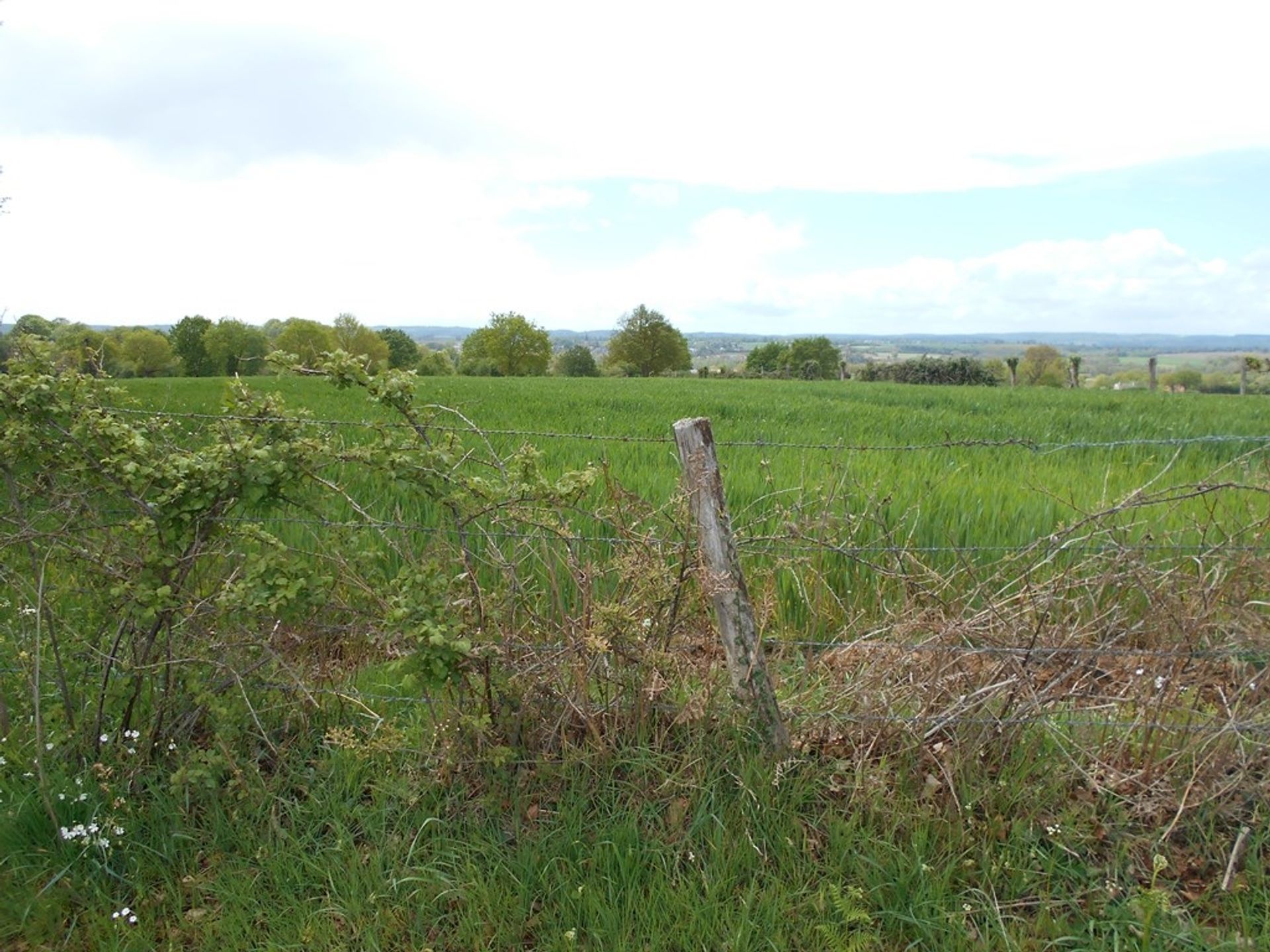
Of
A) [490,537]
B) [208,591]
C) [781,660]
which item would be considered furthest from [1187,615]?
[208,591]

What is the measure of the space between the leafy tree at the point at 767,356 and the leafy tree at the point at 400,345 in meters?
36.5

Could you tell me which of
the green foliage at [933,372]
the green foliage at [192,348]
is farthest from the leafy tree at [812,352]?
the green foliage at [192,348]

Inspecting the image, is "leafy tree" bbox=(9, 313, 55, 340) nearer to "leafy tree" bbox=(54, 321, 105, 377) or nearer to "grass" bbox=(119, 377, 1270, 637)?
"leafy tree" bbox=(54, 321, 105, 377)

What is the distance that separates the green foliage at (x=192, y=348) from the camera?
61.9 meters

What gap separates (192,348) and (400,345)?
1018 inches

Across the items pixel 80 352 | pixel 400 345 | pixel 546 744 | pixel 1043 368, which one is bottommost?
pixel 546 744

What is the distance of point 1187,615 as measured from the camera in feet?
11.2

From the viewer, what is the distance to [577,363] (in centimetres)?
9106

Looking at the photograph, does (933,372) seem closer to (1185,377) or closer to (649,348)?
(1185,377)

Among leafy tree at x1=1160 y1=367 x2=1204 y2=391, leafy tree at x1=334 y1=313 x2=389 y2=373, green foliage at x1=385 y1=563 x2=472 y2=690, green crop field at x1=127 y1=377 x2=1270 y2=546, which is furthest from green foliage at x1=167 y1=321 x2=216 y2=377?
green foliage at x1=385 y1=563 x2=472 y2=690

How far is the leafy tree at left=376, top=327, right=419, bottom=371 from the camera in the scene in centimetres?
7889

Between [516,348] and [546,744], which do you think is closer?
[546,744]

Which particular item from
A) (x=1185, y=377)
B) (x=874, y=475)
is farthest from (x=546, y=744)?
(x=1185, y=377)

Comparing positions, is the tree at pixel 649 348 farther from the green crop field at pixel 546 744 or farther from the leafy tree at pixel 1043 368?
the green crop field at pixel 546 744
